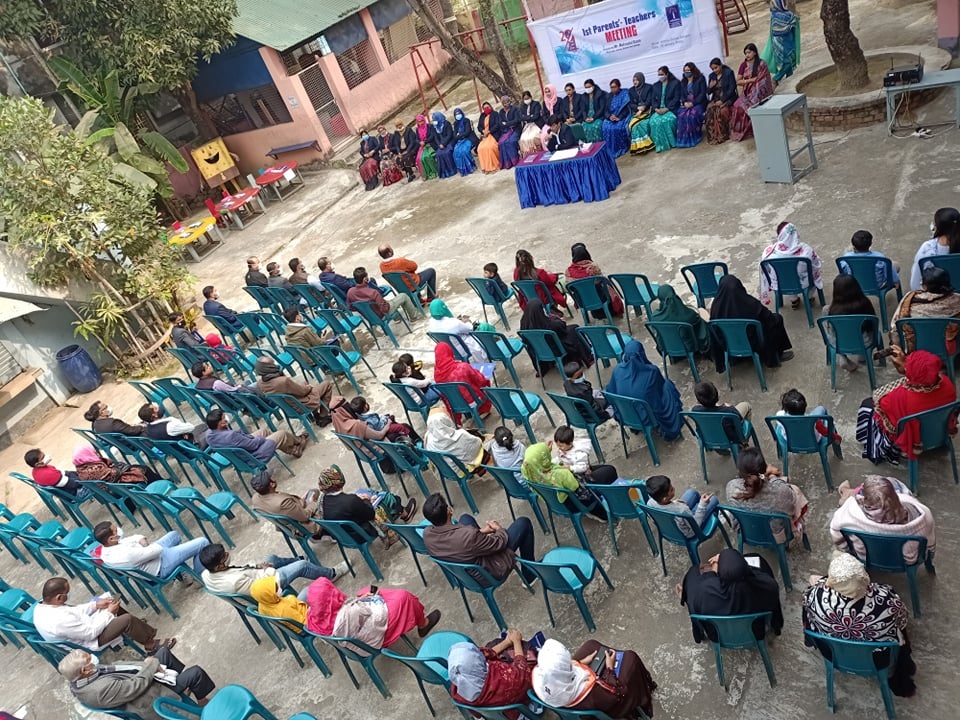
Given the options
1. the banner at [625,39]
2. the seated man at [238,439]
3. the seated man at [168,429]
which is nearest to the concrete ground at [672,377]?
the seated man at [238,439]

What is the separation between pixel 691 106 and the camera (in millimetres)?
12586

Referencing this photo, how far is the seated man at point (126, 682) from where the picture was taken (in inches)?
209

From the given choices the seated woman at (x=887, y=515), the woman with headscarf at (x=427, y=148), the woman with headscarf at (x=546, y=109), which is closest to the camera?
the seated woman at (x=887, y=515)

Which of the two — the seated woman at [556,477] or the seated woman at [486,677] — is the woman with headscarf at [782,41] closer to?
the seated woman at [556,477]

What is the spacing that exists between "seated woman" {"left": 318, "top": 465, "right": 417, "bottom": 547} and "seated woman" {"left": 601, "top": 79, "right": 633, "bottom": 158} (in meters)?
8.87

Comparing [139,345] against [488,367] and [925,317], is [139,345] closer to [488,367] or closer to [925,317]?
[488,367]

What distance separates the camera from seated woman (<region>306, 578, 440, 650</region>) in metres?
5.18

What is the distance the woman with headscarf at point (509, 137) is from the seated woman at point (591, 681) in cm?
1187

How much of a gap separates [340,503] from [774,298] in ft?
16.4

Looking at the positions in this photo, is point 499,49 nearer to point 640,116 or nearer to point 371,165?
point 371,165

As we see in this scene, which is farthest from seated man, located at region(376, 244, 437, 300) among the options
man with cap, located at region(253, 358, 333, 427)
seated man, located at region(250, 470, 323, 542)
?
seated man, located at region(250, 470, 323, 542)

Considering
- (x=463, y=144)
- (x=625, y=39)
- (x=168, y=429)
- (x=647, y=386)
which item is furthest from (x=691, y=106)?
(x=168, y=429)

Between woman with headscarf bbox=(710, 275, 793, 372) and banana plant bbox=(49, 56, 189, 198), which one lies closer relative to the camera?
woman with headscarf bbox=(710, 275, 793, 372)

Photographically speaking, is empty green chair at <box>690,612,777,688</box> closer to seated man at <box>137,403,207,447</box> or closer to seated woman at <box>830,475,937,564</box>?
seated woman at <box>830,475,937,564</box>
